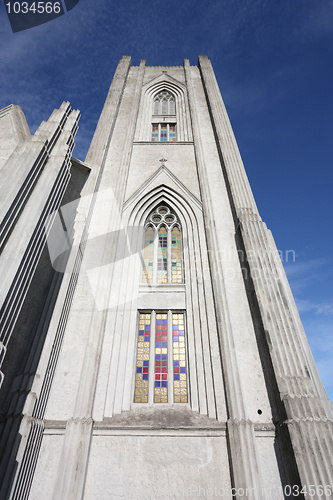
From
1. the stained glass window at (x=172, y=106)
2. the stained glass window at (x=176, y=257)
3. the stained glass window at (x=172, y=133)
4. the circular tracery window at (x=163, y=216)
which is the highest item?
the stained glass window at (x=172, y=106)

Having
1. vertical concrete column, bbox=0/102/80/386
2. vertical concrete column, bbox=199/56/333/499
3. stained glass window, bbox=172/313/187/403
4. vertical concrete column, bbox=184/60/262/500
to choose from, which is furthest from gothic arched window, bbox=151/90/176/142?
stained glass window, bbox=172/313/187/403

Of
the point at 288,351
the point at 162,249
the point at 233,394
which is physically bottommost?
the point at 233,394

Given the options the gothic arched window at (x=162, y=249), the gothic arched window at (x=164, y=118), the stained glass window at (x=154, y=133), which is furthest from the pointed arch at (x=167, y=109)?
the gothic arched window at (x=162, y=249)

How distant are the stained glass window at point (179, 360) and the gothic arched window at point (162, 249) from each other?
1613 millimetres

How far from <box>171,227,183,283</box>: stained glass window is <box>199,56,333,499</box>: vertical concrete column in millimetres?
2520

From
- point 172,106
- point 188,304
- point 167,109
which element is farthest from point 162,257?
point 172,106

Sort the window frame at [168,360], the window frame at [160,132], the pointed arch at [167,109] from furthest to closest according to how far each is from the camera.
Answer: the window frame at [160,132] < the pointed arch at [167,109] < the window frame at [168,360]

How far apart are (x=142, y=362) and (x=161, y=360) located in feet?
1.86

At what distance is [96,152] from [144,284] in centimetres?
720

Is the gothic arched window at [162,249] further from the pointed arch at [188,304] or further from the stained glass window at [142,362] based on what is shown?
the stained glass window at [142,362]

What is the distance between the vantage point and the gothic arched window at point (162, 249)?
9.90 m

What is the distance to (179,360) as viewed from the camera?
804cm

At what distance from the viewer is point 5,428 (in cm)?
609

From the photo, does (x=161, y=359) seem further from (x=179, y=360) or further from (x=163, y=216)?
(x=163, y=216)
